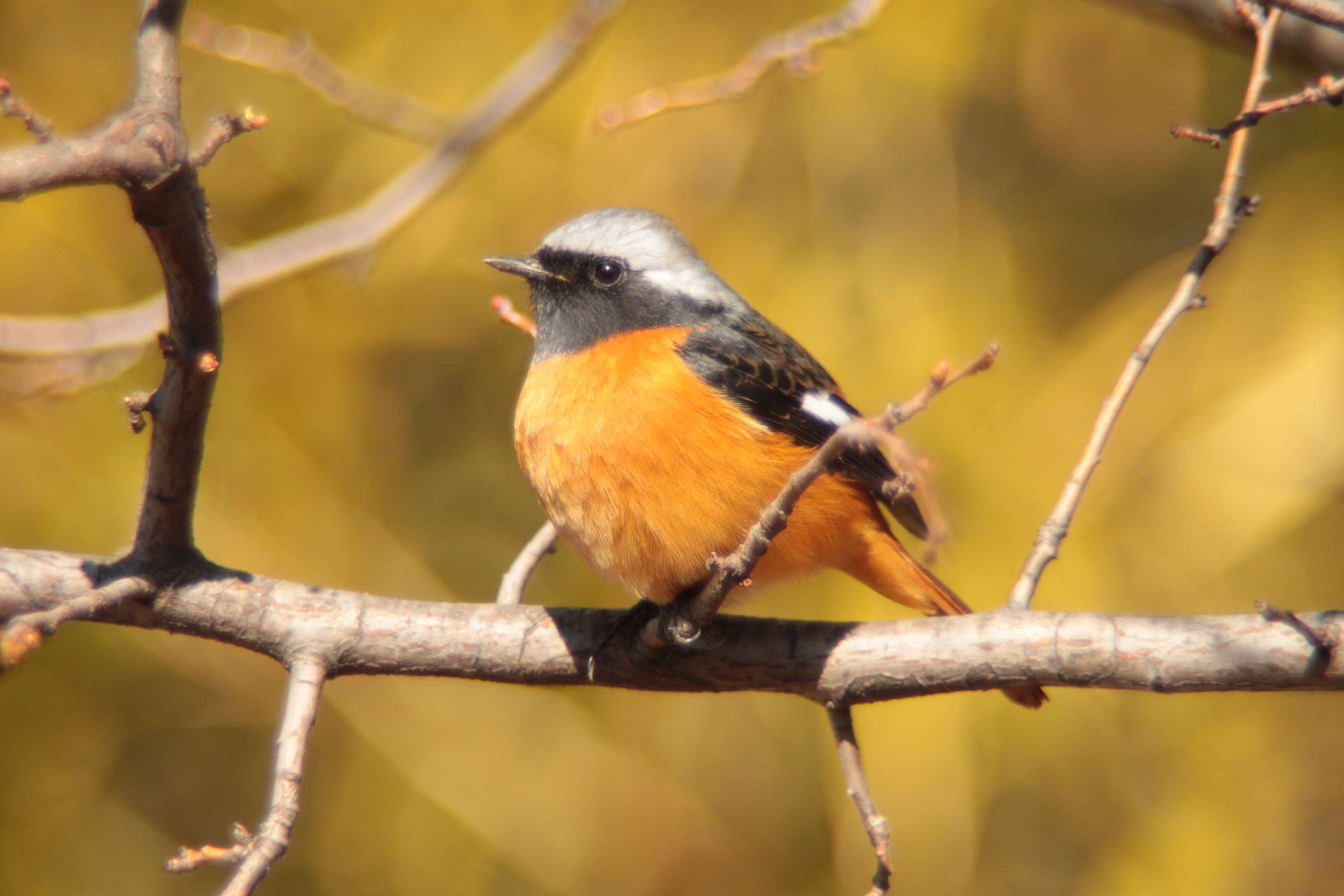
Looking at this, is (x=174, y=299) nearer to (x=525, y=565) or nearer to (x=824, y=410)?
(x=525, y=565)

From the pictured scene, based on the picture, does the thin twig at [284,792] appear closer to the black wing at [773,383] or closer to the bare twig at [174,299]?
the bare twig at [174,299]

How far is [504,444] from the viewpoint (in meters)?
4.71

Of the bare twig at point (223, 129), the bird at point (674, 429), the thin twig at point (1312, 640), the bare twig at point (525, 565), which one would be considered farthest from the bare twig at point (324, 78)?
the thin twig at point (1312, 640)

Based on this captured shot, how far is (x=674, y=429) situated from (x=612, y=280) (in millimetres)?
663

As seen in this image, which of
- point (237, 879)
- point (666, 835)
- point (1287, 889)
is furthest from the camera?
point (666, 835)

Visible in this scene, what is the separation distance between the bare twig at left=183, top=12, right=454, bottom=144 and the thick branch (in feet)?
5.86

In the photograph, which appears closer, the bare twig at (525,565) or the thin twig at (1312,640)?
the thin twig at (1312,640)

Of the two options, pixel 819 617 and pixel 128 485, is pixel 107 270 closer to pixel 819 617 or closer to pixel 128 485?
pixel 128 485

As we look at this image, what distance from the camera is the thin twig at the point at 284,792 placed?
5.35 ft

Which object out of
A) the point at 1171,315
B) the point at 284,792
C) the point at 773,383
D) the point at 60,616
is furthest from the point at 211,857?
the point at 1171,315

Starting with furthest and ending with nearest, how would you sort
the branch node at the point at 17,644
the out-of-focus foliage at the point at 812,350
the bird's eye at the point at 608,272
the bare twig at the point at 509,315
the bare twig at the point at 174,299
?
the out-of-focus foliage at the point at 812,350, the bird's eye at the point at 608,272, the bare twig at the point at 509,315, the bare twig at the point at 174,299, the branch node at the point at 17,644

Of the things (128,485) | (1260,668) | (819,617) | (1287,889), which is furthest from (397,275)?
(1287,889)

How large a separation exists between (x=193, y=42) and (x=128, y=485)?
1811mm

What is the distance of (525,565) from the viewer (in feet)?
8.90
